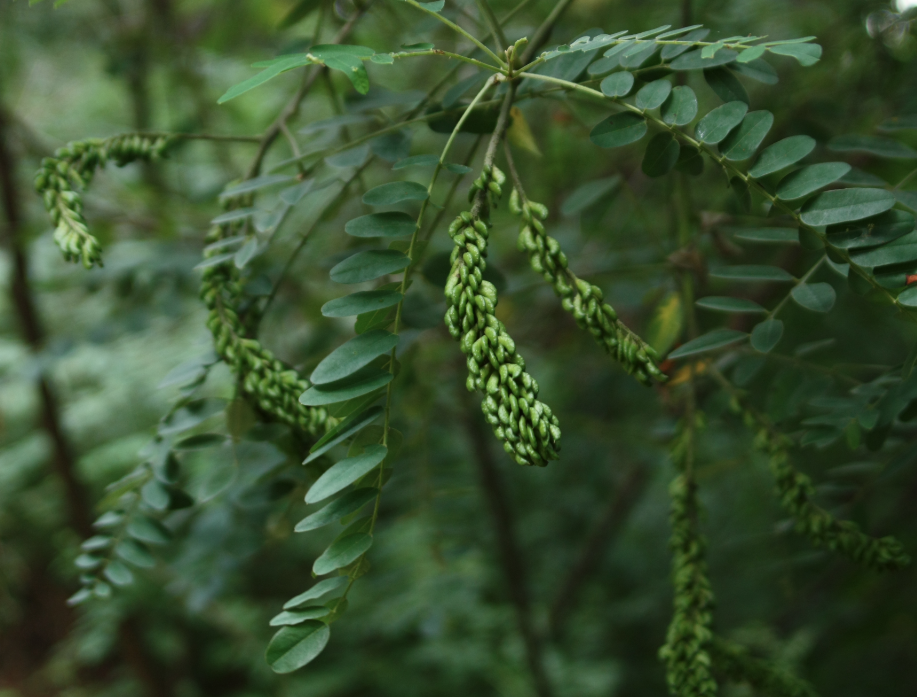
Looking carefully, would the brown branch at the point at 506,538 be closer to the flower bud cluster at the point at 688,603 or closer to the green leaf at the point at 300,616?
the flower bud cluster at the point at 688,603

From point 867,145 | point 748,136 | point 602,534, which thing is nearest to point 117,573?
point 748,136

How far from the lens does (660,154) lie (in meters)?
0.65

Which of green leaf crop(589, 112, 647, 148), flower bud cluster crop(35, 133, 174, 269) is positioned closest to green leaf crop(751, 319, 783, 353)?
green leaf crop(589, 112, 647, 148)

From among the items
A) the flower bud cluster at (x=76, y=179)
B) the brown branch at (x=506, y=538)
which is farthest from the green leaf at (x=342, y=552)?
the brown branch at (x=506, y=538)

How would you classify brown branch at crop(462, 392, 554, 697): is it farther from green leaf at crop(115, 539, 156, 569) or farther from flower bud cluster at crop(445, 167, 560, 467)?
flower bud cluster at crop(445, 167, 560, 467)

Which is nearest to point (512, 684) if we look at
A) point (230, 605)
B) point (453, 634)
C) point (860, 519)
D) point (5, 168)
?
point (453, 634)

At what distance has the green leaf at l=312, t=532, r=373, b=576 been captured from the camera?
1.87ft

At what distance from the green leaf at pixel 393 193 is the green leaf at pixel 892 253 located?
1.26 feet

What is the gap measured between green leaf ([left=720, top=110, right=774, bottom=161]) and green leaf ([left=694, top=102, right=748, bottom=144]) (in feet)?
0.03

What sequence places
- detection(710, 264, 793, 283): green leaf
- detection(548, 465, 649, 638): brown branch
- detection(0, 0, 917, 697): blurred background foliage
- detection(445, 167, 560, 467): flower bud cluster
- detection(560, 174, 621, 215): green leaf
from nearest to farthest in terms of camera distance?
detection(445, 167, 560, 467): flower bud cluster
detection(710, 264, 793, 283): green leaf
detection(560, 174, 621, 215): green leaf
detection(0, 0, 917, 697): blurred background foliage
detection(548, 465, 649, 638): brown branch

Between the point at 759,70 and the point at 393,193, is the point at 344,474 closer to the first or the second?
the point at 393,193

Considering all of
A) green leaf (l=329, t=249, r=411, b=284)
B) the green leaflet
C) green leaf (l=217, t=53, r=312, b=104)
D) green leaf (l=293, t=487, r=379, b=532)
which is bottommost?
green leaf (l=293, t=487, r=379, b=532)

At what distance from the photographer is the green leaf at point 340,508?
57 cm

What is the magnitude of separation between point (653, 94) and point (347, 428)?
0.41 m
